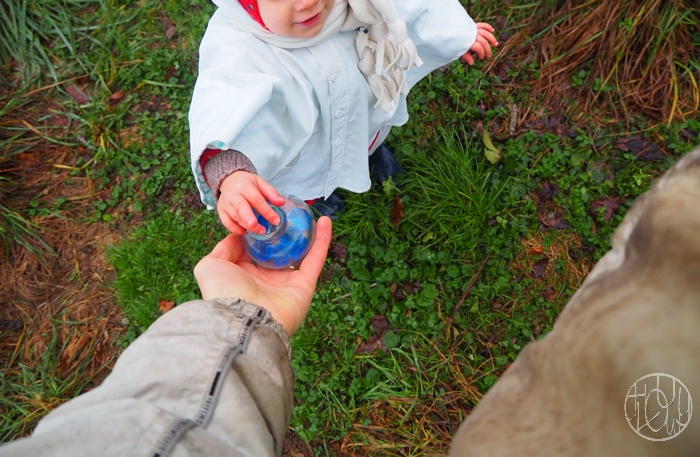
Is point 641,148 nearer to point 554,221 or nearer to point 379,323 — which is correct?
point 554,221

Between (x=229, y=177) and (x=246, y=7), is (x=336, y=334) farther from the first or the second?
(x=246, y=7)

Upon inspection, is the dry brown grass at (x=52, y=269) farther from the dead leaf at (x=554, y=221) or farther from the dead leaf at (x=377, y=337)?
the dead leaf at (x=554, y=221)

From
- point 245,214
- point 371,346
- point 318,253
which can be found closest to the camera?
point 245,214

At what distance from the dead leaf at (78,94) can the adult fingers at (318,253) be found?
107 inches

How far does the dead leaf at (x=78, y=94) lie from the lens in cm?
378

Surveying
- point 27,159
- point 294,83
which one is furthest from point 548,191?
point 27,159

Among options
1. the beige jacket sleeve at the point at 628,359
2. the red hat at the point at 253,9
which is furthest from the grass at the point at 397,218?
the beige jacket sleeve at the point at 628,359

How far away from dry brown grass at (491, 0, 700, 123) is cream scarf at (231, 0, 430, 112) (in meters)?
1.71

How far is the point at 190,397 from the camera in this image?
1141 millimetres

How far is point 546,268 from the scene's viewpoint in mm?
3082

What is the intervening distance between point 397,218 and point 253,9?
1.82m

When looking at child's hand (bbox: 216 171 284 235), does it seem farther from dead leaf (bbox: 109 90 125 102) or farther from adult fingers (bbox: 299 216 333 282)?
dead leaf (bbox: 109 90 125 102)

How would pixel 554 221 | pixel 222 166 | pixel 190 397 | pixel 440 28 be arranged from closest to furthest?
pixel 190 397, pixel 222 166, pixel 440 28, pixel 554 221

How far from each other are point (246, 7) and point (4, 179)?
110 inches
